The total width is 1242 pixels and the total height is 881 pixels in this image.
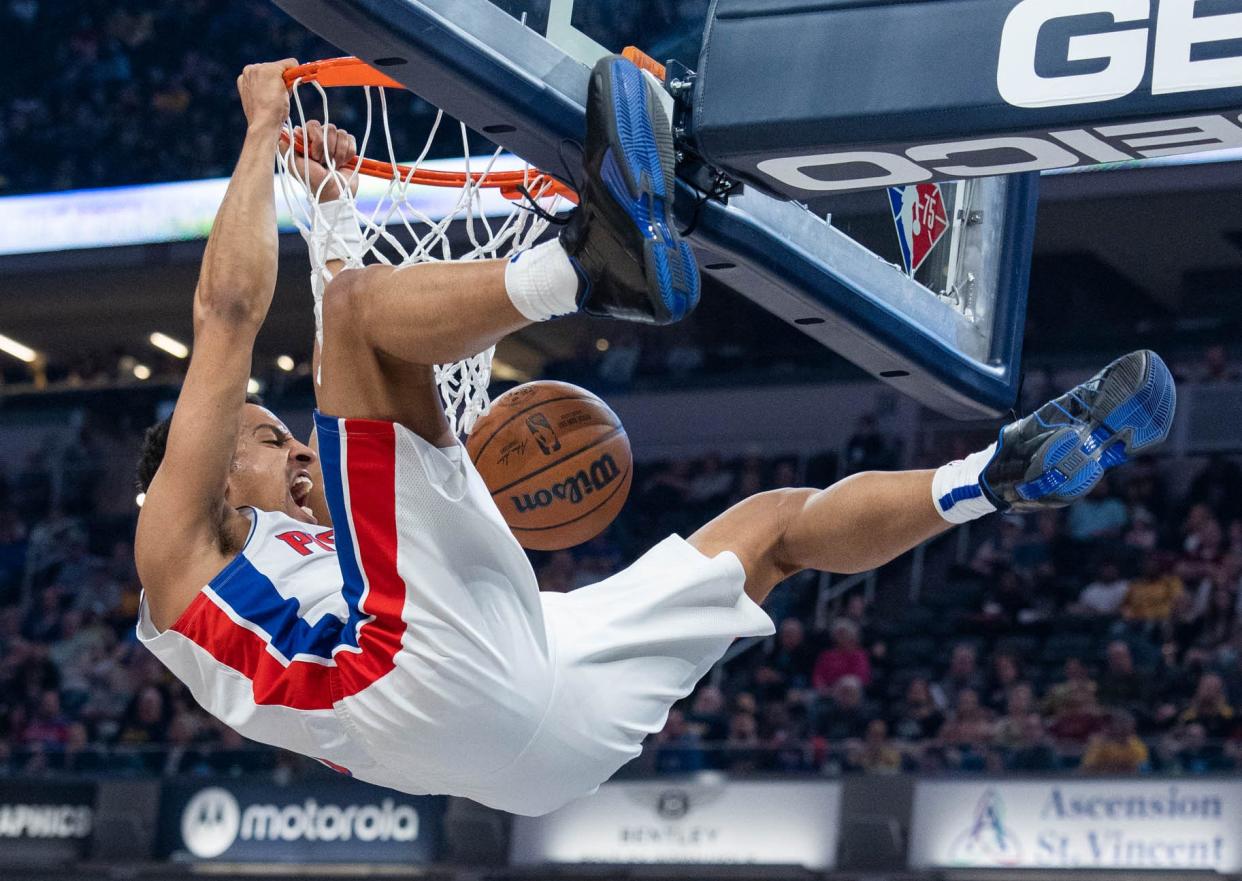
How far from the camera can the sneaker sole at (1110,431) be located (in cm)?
316

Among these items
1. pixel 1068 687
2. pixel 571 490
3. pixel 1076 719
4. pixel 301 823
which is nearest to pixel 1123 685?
pixel 1068 687

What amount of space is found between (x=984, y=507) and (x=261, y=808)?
7308 millimetres

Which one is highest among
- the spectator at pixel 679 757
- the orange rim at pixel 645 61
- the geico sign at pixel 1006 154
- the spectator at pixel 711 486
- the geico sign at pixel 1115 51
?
the spectator at pixel 711 486

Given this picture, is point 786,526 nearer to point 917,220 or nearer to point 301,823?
point 917,220

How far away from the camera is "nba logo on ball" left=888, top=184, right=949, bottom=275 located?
3775 mm

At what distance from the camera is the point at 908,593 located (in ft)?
36.3

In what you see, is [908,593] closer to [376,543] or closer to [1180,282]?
[1180,282]

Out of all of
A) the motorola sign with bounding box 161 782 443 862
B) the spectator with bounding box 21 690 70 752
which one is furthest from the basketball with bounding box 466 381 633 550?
the spectator with bounding box 21 690 70 752

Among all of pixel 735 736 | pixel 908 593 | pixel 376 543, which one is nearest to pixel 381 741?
pixel 376 543

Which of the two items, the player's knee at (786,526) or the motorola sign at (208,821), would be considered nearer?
the player's knee at (786,526)

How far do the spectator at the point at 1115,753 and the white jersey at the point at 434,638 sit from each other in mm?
5196

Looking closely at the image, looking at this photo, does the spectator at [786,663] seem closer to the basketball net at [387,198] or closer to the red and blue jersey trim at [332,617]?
the basketball net at [387,198]

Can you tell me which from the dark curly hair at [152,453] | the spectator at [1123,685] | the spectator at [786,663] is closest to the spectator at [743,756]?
the spectator at [786,663]

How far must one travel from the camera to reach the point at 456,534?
2.88m
